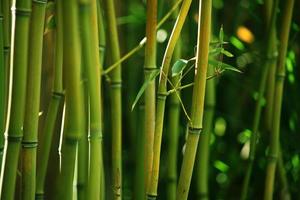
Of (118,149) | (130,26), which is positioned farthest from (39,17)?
(130,26)

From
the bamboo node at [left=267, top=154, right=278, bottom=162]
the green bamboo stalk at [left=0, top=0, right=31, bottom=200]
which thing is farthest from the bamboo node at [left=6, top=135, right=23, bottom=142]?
the bamboo node at [left=267, top=154, right=278, bottom=162]

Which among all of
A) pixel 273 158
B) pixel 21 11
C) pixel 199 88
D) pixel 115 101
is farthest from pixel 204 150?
pixel 21 11

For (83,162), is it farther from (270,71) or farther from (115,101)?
(270,71)

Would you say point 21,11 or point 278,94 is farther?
point 278,94

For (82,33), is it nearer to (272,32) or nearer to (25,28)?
(25,28)

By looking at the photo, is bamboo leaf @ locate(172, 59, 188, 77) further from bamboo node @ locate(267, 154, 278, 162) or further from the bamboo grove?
bamboo node @ locate(267, 154, 278, 162)

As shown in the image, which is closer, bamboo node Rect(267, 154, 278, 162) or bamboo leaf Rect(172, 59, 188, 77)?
bamboo leaf Rect(172, 59, 188, 77)
